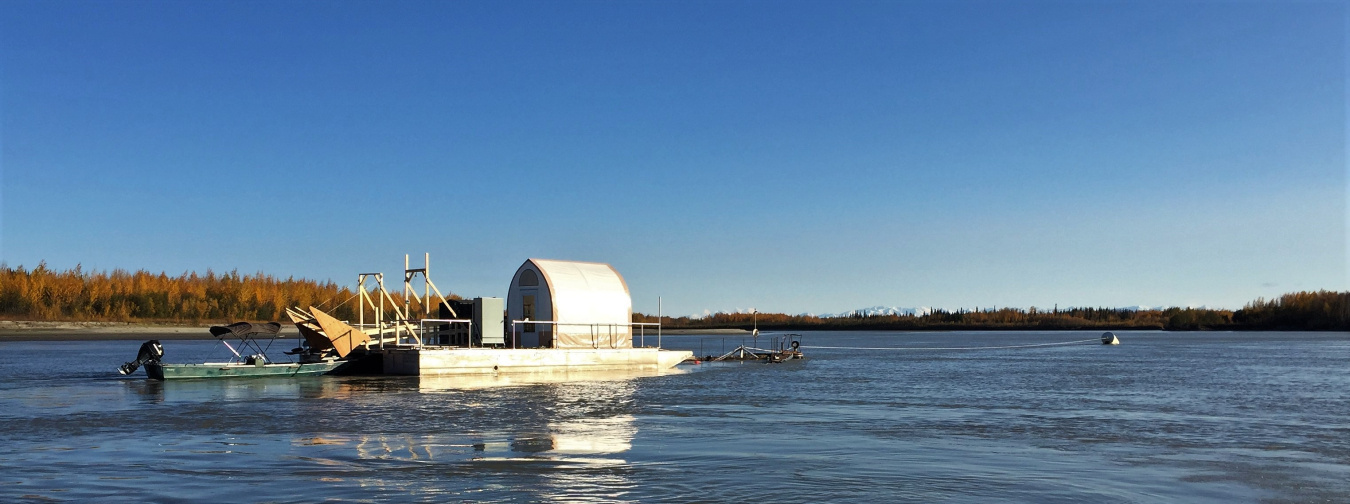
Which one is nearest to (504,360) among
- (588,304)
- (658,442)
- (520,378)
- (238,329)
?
(520,378)

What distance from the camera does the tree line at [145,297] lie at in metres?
105

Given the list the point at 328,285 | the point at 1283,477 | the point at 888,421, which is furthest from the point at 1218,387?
the point at 328,285

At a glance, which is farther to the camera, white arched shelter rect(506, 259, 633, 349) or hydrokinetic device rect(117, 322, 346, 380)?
white arched shelter rect(506, 259, 633, 349)

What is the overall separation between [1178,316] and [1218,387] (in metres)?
157

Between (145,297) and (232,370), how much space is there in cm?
8813

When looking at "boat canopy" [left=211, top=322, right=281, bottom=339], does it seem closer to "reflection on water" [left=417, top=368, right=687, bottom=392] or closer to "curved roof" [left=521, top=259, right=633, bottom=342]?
"reflection on water" [left=417, top=368, right=687, bottom=392]

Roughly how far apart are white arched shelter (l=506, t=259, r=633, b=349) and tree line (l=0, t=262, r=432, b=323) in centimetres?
5933

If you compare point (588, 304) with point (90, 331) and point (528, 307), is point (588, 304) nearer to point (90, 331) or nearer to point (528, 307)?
point (528, 307)

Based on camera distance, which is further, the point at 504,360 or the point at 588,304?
the point at 588,304

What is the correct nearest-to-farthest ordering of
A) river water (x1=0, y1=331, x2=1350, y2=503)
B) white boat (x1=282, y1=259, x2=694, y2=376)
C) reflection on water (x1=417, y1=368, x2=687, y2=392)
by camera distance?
river water (x1=0, y1=331, x2=1350, y2=503)
reflection on water (x1=417, y1=368, x2=687, y2=392)
white boat (x1=282, y1=259, x2=694, y2=376)

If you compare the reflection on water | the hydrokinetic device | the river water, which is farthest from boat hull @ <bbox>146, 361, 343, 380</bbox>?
the reflection on water

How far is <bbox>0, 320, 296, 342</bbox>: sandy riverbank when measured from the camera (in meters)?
92.3

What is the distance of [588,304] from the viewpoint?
44094 millimetres

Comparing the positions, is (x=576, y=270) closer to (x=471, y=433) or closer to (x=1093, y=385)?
(x=1093, y=385)
